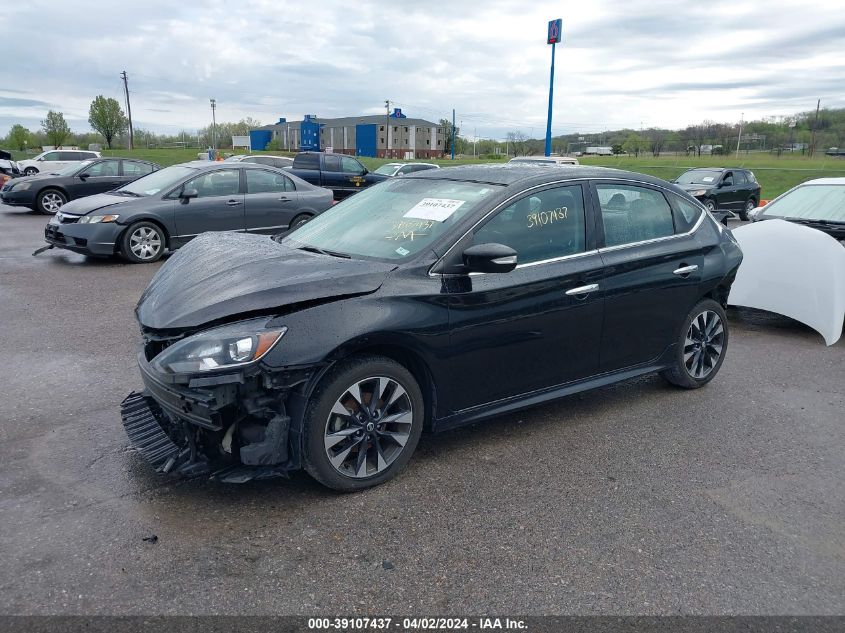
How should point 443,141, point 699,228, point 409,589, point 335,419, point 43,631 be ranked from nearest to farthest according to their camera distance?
point 43,631 < point 409,589 < point 335,419 < point 699,228 < point 443,141

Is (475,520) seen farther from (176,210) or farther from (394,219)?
(176,210)

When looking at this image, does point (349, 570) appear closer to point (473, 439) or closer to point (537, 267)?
point (473, 439)

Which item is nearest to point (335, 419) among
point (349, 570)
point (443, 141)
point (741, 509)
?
point (349, 570)

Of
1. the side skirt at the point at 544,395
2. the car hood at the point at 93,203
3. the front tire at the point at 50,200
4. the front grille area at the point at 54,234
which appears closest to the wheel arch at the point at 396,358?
the side skirt at the point at 544,395

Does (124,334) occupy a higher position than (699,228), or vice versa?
(699,228)

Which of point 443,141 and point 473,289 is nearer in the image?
point 473,289

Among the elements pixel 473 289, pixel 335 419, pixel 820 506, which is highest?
pixel 473 289

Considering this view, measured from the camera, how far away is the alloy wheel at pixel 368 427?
353 centimetres

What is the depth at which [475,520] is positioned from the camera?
11.4ft

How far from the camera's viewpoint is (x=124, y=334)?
21.8 ft

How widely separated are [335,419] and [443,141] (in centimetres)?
11387

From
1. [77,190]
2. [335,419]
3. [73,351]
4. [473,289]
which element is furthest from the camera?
[77,190]

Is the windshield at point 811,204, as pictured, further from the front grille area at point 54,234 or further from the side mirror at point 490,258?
the front grille area at point 54,234

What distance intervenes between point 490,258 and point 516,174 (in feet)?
3.45
